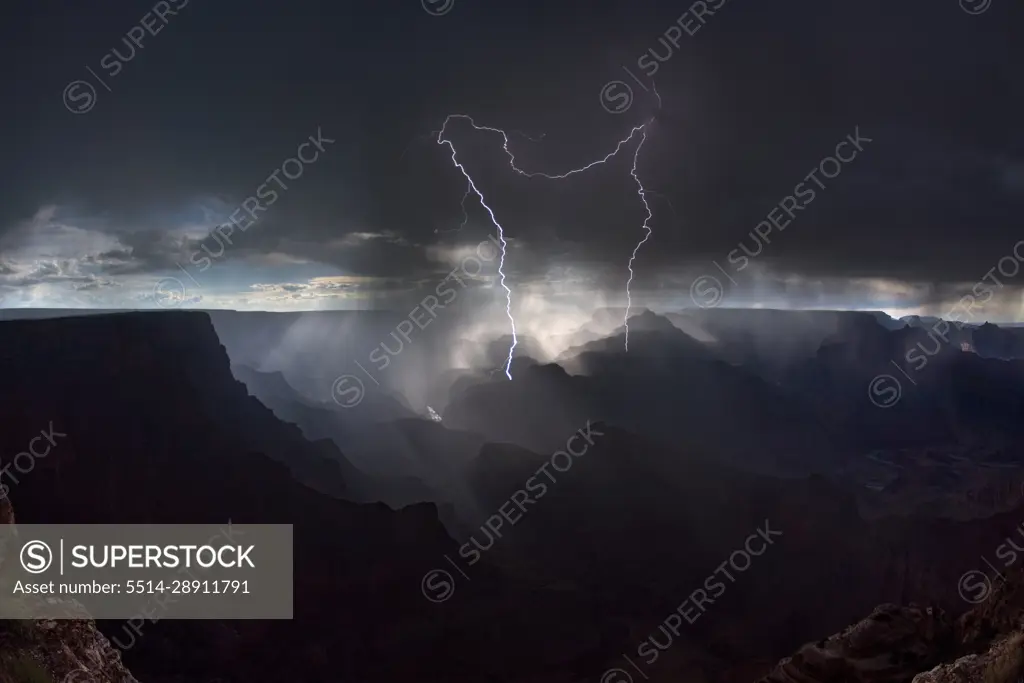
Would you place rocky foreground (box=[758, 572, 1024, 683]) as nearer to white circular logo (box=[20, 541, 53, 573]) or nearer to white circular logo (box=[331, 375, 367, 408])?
white circular logo (box=[20, 541, 53, 573])

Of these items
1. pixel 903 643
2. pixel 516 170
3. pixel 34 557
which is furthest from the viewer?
pixel 516 170

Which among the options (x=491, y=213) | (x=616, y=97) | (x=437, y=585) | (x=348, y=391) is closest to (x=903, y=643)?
(x=437, y=585)

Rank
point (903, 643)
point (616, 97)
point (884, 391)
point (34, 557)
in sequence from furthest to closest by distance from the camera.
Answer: point (884, 391), point (616, 97), point (903, 643), point (34, 557)

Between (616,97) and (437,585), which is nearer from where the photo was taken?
(616,97)

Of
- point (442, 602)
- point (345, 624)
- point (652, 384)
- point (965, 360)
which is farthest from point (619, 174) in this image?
point (965, 360)

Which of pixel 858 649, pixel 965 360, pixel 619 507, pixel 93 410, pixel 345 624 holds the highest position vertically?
pixel 965 360

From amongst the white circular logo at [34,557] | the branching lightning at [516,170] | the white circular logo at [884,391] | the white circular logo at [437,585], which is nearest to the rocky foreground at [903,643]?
the white circular logo at [34,557]

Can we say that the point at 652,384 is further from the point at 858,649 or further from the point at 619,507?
the point at 858,649

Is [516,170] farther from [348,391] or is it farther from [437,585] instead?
[437,585]
